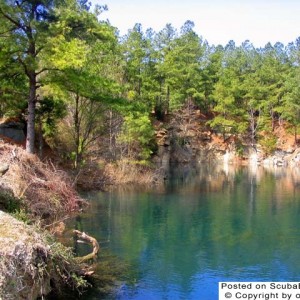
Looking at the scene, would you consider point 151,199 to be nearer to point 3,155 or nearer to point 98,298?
point 3,155

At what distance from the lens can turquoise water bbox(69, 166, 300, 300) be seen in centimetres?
1446

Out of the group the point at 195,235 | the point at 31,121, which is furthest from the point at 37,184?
the point at 195,235

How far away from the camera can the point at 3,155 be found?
65.2 feet

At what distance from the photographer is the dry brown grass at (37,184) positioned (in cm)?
1831

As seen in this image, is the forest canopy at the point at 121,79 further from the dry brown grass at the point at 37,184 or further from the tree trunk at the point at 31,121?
the dry brown grass at the point at 37,184

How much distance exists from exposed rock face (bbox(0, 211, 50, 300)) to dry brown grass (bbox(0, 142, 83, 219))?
6.68 meters

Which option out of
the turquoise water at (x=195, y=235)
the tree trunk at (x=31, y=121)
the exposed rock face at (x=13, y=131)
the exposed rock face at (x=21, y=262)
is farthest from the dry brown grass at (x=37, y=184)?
the exposed rock face at (x=13, y=131)

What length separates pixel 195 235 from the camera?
20359mm

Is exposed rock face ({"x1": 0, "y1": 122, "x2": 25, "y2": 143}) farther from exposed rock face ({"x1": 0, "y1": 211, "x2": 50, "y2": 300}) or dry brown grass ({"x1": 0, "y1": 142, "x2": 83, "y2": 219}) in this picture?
exposed rock face ({"x1": 0, "y1": 211, "x2": 50, "y2": 300})

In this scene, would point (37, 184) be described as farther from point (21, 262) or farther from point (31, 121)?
point (21, 262)

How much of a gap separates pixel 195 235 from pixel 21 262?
1217 centimetres

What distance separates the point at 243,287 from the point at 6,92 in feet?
68.2

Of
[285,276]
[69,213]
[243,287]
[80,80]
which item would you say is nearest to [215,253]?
[285,276]

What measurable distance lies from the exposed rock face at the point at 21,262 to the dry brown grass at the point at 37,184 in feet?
21.9
